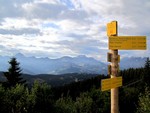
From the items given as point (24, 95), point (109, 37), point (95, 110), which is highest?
point (109, 37)

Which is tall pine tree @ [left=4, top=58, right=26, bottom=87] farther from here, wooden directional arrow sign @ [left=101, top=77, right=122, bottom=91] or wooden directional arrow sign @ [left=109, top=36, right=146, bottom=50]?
wooden directional arrow sign @ [left=109, top=36, right=146, bottom=50]

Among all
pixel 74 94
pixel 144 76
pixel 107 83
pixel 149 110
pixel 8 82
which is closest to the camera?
pixel 107 83

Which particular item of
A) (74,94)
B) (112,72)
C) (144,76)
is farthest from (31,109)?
(74,94)

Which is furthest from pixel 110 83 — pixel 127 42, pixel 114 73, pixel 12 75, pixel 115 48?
pixel 12 75

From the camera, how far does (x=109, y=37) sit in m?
10.1

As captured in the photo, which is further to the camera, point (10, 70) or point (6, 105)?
point (10, 70)

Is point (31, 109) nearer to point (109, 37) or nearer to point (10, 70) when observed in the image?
point (10, 70)

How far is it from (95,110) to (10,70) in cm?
2617

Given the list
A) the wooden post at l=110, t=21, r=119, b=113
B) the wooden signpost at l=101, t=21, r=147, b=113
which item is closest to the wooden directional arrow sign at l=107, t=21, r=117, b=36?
the wooden signpost at l=101, t=21, r=147, b=113

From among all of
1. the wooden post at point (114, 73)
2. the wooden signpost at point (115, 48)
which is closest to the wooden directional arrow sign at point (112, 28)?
the wooden signpost at point (115, 48)

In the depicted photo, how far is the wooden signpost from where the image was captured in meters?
10.0

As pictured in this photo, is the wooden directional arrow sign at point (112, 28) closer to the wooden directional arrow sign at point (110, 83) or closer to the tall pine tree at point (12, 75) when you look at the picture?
the wooden directional arrow sign at point (110, 83)

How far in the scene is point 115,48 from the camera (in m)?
10.1

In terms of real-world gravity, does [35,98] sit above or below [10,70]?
below
